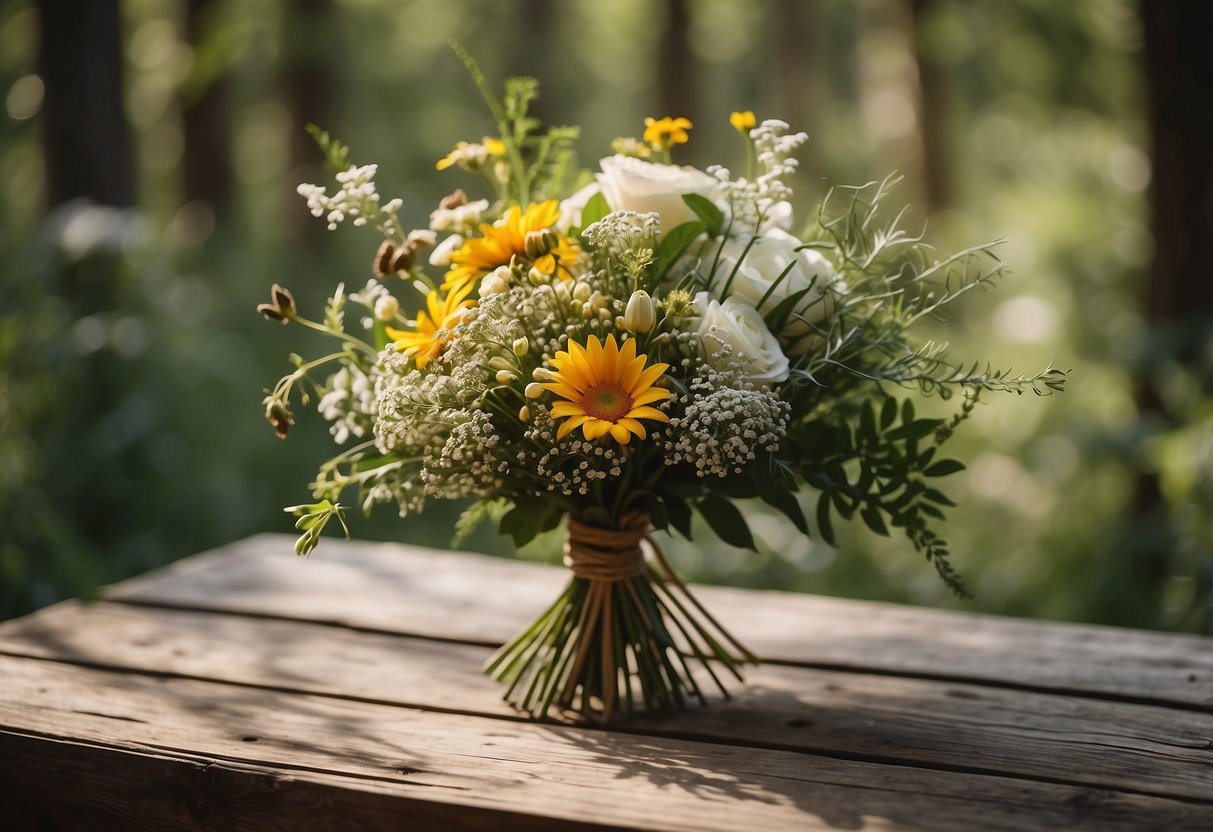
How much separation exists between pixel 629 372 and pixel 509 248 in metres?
0.25

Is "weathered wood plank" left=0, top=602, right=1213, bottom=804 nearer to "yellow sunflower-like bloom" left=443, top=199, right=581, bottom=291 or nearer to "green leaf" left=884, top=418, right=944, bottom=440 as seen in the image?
"green leaf" left=884, top=418, right=944, bottom=440

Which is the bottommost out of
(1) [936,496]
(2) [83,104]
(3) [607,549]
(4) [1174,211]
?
(3) [607,549]

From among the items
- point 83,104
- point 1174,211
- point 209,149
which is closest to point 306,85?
point 209,149

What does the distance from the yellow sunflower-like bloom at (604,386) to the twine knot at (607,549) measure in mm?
241

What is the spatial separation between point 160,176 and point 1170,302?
32.8 ft

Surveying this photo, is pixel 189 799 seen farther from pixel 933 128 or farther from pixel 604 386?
pixel 933 128

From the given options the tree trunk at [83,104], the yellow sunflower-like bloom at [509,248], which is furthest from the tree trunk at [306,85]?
the yellow sunflower-like bloom at [509,248]

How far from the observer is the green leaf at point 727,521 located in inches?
48.8

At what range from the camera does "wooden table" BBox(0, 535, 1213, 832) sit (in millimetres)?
1120

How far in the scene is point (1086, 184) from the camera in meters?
Answer: 6.34

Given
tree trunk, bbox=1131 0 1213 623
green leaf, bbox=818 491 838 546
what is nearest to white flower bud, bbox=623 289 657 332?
green leaf, bbox=818 491 838 546

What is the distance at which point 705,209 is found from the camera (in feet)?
4.07

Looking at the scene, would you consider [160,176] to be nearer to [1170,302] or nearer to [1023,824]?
[1170,302]

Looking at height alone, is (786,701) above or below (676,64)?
below
